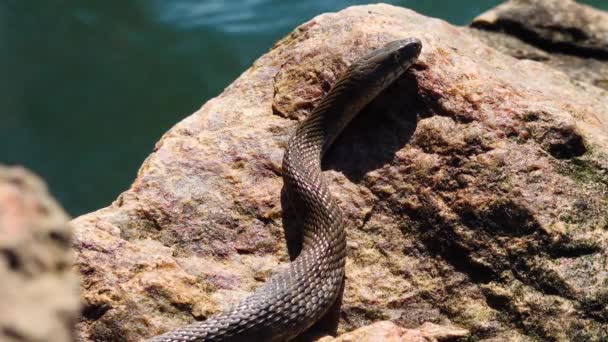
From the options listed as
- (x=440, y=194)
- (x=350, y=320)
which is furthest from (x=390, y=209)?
(x=350, y=320)

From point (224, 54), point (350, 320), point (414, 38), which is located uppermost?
point (224, 54)

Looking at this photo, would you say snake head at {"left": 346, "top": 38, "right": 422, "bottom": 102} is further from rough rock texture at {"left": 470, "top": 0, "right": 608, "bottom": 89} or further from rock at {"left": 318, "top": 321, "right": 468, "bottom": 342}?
rough rock texture at {"left": 470, "top": 0, "right": 608, "bottom": 89}

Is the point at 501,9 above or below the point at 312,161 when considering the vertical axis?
above

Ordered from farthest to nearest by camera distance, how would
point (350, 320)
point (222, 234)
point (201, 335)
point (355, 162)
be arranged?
point (355, 162) < point (222, 234) < point (350, 320) < point (201, 335)

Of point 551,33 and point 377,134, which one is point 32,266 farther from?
point 551,33

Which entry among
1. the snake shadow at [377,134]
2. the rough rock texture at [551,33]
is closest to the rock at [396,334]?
the snake shadow at [377,134]

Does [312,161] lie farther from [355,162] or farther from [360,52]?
[360,52]

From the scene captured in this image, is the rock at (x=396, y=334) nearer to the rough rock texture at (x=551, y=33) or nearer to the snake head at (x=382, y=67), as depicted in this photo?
the snake head at (x=382, y=67)

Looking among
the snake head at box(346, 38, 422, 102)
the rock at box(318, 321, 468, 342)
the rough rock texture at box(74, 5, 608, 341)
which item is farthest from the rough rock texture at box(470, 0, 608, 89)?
the rock at box(318, 321, 468, 342)
